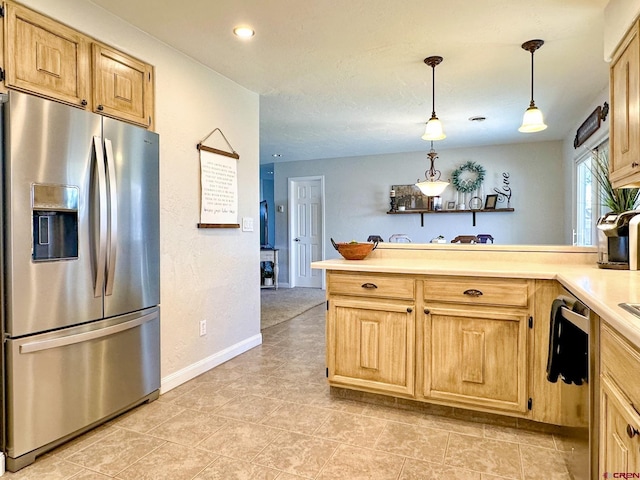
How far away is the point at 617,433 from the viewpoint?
1.20 m

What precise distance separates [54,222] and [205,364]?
5.18 ft

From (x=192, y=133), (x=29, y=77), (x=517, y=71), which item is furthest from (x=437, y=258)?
(x=29, y=77)

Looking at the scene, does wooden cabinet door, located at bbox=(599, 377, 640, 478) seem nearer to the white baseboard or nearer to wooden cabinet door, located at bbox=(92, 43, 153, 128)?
the white baseboard

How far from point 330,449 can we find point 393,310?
0.82 meters

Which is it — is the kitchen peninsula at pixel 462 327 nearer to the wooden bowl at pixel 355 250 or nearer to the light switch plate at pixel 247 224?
the wooden bowl at pixel 355 250

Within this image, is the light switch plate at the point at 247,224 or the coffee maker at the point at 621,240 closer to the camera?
the coffee maker at the point at 621,240

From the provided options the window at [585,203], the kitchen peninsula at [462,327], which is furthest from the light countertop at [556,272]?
the window at [585,203]

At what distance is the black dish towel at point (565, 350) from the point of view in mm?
1624

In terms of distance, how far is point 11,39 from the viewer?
185cm

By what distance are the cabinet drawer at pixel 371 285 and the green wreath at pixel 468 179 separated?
4.43 m

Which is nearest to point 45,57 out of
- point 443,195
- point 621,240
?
point 621,240

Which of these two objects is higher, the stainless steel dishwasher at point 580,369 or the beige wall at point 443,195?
the beige wall at point 443,195

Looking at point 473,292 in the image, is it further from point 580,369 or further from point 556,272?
point 580,369

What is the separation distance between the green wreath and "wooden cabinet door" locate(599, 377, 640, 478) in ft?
17.3
